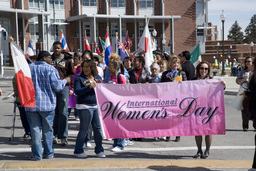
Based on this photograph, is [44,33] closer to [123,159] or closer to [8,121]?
[8,121]

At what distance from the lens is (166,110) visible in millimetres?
6715

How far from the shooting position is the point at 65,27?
55.0m

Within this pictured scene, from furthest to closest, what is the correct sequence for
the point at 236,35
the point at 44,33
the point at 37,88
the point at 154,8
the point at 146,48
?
the point at 236,35 < the point at 154,8 < the point at 44,33 < the point at 146,48 < the point at 37,88

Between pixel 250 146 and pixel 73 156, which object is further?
pixel 250 146

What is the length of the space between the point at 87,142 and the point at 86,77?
1.69 m

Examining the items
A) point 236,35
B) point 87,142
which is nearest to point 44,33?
point 87,142

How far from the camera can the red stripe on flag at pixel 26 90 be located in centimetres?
621

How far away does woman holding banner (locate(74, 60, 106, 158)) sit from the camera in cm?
639

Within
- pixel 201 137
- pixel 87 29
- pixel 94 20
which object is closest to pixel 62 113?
pixel 201 137

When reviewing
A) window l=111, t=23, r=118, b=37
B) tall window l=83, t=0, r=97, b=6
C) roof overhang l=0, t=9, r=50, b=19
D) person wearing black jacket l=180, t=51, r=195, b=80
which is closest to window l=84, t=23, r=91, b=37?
tall window l=83, t=0, r=97, b=6

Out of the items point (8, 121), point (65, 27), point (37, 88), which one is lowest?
point (8, 121)

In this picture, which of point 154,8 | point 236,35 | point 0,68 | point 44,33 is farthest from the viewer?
point 236,35

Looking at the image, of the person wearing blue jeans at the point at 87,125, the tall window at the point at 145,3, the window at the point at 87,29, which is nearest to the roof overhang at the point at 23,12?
the window at the point at 87,29

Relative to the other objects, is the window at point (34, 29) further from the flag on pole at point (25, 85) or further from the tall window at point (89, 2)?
the flag on pole at point (25, 85)
